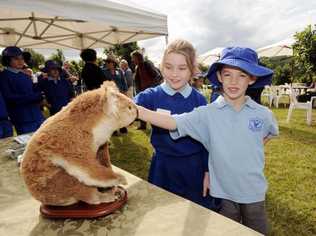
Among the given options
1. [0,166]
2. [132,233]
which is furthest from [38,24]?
[132,233]

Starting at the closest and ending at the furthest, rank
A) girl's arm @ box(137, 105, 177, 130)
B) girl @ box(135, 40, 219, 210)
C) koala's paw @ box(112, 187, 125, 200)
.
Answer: koala's paw @ box(112, 187, 125, 200) < girl's arm @ box(137, 105, 177, 130) < girl @ box(135, 40, 219, 210)

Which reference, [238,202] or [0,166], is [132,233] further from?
[0,166]

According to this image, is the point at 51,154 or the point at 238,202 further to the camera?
the point at 238,202

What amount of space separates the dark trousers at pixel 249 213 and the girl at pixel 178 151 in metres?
0.16

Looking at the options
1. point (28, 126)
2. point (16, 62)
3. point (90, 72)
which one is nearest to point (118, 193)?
point (28, 126)

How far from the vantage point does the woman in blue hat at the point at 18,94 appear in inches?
118

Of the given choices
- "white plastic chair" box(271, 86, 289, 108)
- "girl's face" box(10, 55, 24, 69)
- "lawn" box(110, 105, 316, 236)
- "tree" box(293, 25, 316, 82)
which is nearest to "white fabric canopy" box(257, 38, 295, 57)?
"tree" box(293, 25, 316, 82)

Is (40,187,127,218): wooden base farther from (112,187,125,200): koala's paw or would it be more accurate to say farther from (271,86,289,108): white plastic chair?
(271,86,289,108): white plastic chair

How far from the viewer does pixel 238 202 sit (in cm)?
138

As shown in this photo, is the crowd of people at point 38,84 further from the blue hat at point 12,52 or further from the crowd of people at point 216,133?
the crowd of people at point 216,133

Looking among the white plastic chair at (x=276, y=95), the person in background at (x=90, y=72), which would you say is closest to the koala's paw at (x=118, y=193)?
the person in background at (x=90, y=72)

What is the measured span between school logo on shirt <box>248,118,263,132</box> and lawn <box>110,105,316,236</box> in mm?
1373

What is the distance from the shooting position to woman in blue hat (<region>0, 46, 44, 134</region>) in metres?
3.00

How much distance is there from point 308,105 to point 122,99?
22.7 feet
